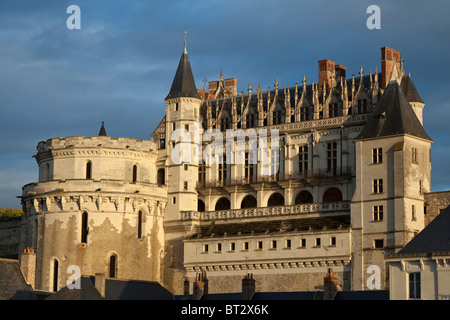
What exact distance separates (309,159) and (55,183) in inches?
716

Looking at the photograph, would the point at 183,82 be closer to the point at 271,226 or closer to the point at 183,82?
the point at 183,82

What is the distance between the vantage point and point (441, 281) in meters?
54.2

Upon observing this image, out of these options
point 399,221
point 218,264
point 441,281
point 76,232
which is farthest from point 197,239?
point 441,281

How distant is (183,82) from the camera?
85.6 m

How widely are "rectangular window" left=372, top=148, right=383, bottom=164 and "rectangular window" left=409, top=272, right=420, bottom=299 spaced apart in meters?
18.4

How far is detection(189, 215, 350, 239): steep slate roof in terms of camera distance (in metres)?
75.1

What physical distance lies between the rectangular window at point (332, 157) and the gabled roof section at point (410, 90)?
6011 millimetres

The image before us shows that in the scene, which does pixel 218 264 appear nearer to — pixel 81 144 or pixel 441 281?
pixel 81 144

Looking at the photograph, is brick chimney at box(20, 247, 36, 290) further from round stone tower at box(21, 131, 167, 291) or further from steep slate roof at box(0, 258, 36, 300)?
round stone tower at box(21, 131, 167, 291)

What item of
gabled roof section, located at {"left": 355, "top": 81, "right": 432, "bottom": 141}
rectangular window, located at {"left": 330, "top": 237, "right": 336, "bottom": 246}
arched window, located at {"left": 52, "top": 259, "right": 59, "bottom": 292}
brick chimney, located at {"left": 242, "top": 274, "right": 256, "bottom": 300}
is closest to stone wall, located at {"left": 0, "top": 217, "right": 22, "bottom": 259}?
arched window, located at {"left": 52, "top": 259, "right": 59, "bottom": 292}

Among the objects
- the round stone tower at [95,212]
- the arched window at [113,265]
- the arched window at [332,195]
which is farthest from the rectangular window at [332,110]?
the arched window at [113,265]

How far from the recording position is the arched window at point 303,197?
8150 centimetres

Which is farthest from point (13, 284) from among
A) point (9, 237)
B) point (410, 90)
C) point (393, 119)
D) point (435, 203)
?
point (410, 90)

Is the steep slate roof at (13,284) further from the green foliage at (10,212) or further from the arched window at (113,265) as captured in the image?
the green foliage at (10,212)
